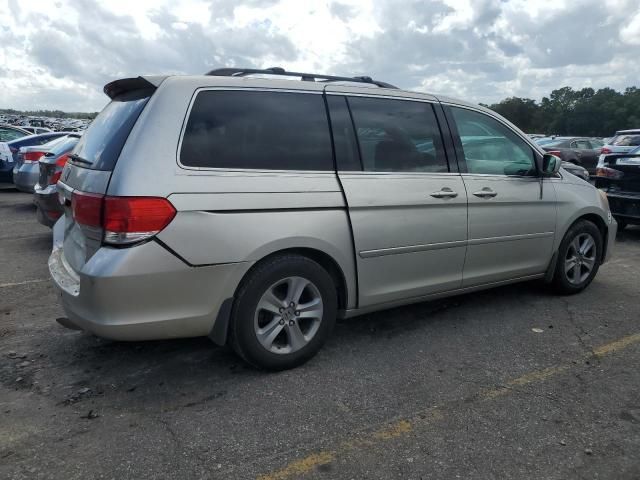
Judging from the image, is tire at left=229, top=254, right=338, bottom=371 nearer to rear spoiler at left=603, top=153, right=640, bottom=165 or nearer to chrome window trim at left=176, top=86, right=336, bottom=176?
chrome window trim at left=176, top=86, right=336, bottom=176

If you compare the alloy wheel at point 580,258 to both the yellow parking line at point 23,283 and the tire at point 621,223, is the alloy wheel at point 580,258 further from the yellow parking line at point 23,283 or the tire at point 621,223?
the yellow parking line at point 23,283

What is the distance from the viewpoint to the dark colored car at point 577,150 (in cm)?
1810

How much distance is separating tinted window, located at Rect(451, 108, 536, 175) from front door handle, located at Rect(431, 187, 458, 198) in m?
0.33

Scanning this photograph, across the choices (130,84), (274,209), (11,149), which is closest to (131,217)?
(274,209)

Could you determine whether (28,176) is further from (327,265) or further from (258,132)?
(327,265)

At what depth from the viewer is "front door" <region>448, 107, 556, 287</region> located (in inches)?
172

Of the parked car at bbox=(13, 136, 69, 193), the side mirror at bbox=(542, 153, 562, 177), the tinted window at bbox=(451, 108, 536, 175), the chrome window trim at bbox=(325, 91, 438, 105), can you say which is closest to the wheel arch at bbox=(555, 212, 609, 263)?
the side mirror at bbox=(542, 153, 562, 177)

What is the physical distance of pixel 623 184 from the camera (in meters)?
8.01

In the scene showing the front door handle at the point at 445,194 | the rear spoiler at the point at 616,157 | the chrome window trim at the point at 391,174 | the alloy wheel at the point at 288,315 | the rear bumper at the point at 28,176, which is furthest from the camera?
the rear bumper at the point at 28,176

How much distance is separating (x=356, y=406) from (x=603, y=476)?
49.4 inches

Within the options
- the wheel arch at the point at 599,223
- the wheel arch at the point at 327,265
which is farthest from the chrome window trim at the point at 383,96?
the wheel arch at the point at 599,223

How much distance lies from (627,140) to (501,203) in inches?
500

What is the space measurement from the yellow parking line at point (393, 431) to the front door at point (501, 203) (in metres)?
1.03

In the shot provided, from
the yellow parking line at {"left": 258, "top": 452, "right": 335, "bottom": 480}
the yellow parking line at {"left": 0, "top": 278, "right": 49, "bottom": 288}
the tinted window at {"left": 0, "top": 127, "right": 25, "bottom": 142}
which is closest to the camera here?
the yellow parking line at {"left": 258, "top": 452, "right": 335, "bottom": 480}
